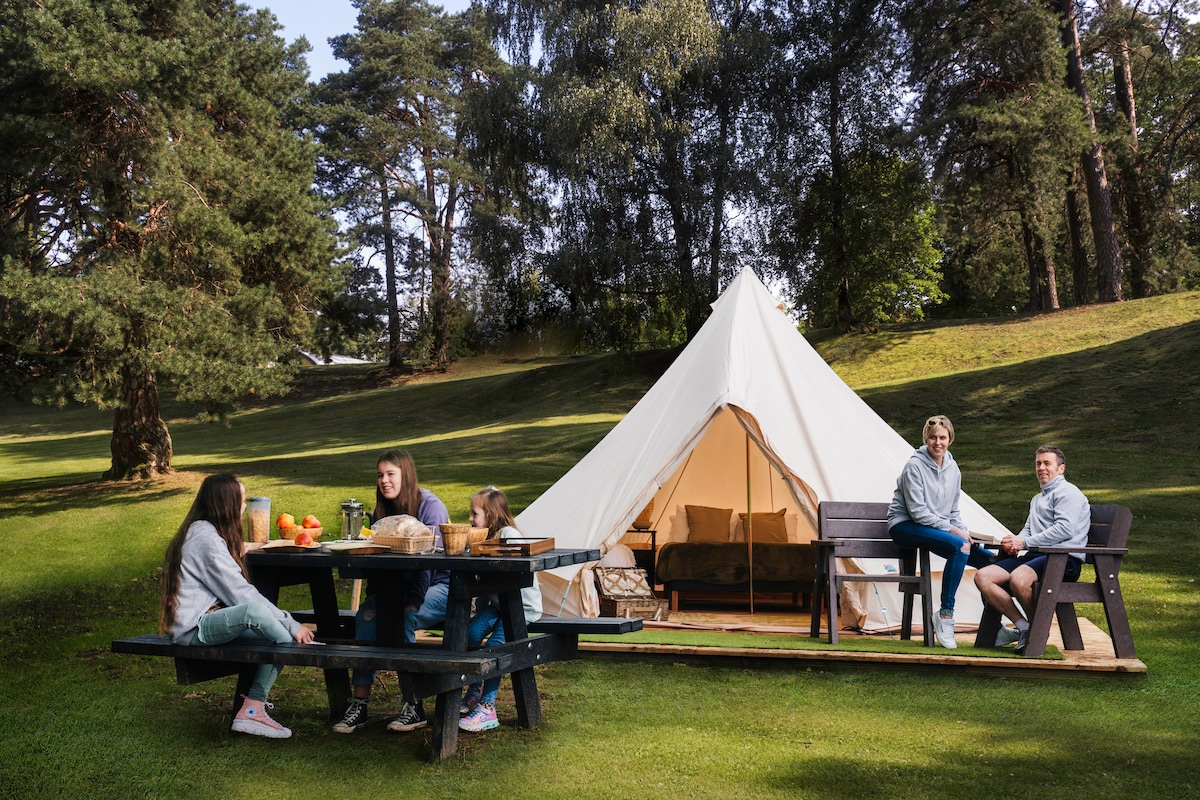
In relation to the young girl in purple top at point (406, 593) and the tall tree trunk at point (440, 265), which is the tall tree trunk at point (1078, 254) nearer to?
the tall tree trunk at point (440, 265)

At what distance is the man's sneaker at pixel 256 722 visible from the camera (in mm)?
4598

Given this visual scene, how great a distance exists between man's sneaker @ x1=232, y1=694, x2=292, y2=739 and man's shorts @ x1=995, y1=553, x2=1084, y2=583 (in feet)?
13.9

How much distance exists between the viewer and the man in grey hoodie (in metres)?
5.91

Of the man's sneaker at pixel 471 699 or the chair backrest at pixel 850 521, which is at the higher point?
the chair backrest at pixel 850 521

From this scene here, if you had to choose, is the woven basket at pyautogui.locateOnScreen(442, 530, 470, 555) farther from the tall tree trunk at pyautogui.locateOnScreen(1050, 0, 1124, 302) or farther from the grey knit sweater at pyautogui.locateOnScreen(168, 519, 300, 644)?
the tall tree trunk at pyautogui.locateOnScreen(1050, 0, 1124, 302)

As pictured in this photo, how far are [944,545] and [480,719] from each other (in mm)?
3057

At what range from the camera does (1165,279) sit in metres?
25.7

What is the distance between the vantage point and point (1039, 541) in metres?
5.93

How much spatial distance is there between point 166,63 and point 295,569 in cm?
1098

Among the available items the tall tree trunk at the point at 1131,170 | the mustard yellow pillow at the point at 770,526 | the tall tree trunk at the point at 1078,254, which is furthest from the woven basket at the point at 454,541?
the tall tree trunk at the point at 1078,254

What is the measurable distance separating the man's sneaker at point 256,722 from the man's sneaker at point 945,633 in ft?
12.7

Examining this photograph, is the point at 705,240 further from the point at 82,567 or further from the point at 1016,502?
the point at 82,567

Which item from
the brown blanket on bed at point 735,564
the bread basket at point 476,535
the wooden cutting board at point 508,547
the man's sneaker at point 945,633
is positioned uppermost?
the bread basket at point 476,535

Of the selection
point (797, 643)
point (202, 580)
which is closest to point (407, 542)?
point (202, 580)
